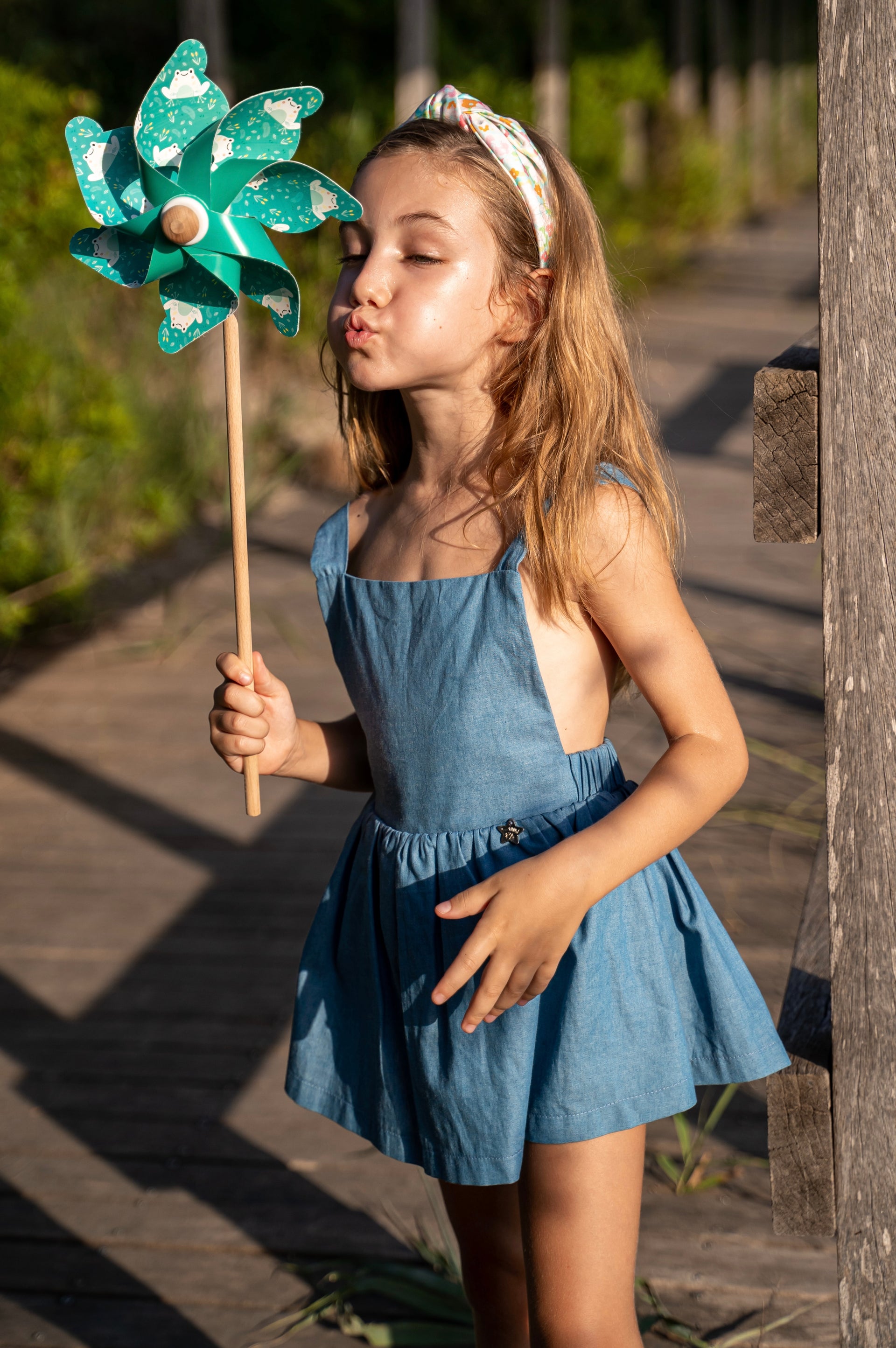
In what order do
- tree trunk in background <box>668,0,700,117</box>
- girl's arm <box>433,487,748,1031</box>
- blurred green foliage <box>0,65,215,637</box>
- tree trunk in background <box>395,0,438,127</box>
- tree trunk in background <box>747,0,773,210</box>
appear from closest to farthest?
girl's arm <box>433,487,748,1031</box>, blurred green foliage <box>0,65,215,637</box>, tree trunk in background <box>395,0,438,127</box>, tree trunk in background <box>668,0,700,117</box>, tree trunk in background <box>747,0,773,210</box>

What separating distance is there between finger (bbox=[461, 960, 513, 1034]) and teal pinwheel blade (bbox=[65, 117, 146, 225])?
847 millimetres

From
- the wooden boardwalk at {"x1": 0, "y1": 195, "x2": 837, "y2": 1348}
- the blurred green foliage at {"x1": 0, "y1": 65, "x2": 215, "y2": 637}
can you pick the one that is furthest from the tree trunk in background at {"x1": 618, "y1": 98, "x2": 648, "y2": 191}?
the wooden boardwalk at {"x1": 0, "y1": 195, "x2": 837, "y2": 1348}

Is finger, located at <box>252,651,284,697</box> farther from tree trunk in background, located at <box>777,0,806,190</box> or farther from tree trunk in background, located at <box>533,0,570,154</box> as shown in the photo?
tree trunk in background, located at <box>777,0,806,190</box>

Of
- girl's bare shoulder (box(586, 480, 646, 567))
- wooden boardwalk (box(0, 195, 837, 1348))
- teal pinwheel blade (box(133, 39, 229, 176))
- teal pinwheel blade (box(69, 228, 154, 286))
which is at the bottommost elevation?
wooden boardwalk (box(0, 195, 837, 1348))

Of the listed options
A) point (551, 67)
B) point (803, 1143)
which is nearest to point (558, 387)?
point (803, 1143)

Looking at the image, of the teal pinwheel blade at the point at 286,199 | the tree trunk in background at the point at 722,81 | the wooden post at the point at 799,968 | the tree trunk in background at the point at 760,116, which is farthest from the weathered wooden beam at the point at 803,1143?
the tree trunk in background at the point at 760,116

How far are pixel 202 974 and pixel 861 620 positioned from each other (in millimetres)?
2116

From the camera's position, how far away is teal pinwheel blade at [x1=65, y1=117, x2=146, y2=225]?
141 centimetres

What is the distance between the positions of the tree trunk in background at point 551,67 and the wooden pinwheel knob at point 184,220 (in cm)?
1058

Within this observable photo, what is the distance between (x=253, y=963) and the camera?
2982mm

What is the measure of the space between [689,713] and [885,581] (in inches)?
9.4

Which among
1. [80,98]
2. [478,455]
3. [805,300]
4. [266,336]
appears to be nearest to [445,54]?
[805,300]

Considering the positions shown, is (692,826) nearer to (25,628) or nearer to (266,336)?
(25,628)

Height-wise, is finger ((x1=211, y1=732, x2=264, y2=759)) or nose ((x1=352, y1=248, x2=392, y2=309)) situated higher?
nose ((x1=352, y1=248, x2=392, y2=309))
